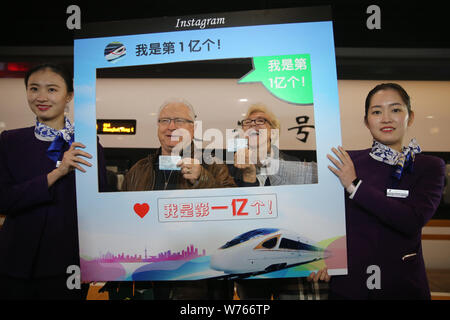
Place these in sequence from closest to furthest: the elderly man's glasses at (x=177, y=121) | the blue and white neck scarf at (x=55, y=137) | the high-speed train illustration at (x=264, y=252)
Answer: the high-speed train illustration at (x=264, y=252), the elderly man's glasses at (x=177, y=121), the blue and white neck scarf at (x=55, y=137)

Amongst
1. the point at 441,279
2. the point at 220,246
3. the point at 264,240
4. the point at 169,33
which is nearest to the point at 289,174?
the point at 264,240

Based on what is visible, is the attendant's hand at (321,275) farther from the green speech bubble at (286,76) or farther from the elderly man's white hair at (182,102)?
the elderly man's white hair at (182,102)

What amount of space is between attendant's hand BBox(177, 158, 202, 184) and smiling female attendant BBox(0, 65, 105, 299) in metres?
0.76

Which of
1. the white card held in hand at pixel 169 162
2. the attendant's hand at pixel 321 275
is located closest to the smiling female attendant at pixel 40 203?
the white card held in hand at pixel 169 162

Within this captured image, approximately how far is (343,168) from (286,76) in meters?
0.66

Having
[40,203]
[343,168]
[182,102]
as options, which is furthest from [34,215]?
[343,168]

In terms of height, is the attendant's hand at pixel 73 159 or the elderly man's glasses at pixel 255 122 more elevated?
the elderly man's glasses at pixel 255 122

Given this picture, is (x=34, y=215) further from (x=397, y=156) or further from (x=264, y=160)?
(x=397, y=156)

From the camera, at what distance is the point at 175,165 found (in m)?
1.89

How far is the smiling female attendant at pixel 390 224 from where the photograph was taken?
1.92m

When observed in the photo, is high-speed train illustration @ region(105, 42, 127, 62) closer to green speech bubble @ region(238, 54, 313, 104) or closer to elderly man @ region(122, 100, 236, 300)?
elderly man @ region(122, 100, 236, 300)

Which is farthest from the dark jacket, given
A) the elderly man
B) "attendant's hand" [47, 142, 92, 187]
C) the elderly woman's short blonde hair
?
the elderly woman's short blonde hair

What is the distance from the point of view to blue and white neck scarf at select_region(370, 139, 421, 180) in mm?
1928
